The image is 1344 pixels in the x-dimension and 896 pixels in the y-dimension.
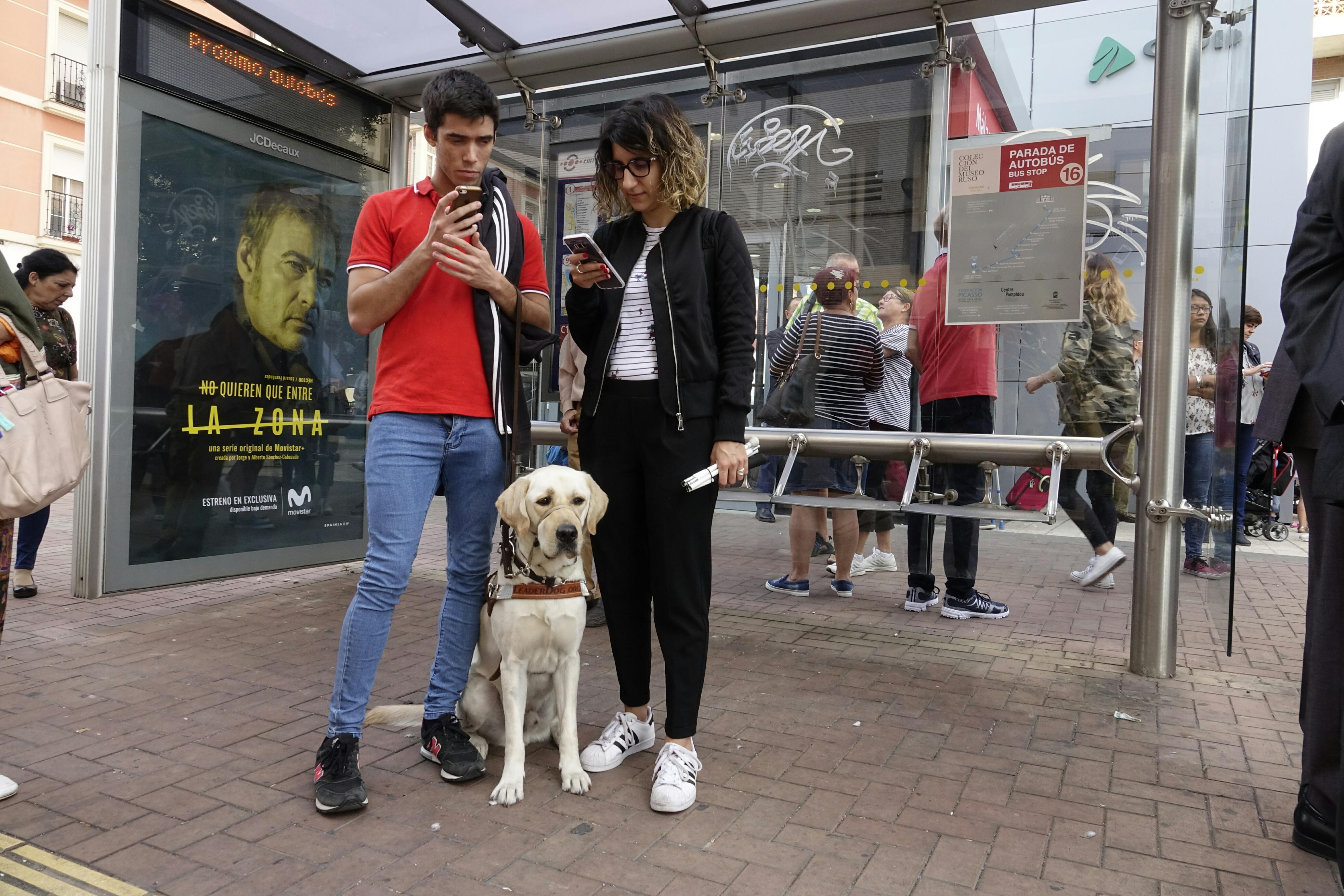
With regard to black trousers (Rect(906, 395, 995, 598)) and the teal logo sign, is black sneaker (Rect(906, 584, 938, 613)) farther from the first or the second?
the teal logo sign

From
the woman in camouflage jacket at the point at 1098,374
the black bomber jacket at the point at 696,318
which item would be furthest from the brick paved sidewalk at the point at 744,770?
the black bomber jacket at the point at 696,318

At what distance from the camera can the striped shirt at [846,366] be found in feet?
18.5

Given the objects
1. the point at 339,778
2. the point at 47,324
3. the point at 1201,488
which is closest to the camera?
the point at 339,778

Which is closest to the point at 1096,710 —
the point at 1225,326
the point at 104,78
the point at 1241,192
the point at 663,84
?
the point at 1225,326

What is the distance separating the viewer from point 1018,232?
197 inches

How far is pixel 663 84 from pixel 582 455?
12.9 feet

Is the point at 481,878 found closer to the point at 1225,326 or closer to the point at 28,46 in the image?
the point at 1225,326

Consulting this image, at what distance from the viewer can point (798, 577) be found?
6500 mm

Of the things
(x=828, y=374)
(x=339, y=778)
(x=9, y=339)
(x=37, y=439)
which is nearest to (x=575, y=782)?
(x=339, y=778)

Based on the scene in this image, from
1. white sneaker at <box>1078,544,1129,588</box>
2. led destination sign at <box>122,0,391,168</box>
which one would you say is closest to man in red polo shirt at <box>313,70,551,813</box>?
led destination sign at <box>122,0,391,168</box>

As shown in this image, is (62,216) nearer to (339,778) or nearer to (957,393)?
(957,393)

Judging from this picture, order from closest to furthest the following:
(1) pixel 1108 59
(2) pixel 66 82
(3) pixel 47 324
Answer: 1. (1) pixel 1108 59
2. (3) pixel 47 324
3. (2) pixel 66 82

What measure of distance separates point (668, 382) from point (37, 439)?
2.00 meters

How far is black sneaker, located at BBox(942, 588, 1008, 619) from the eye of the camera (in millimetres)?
5758
